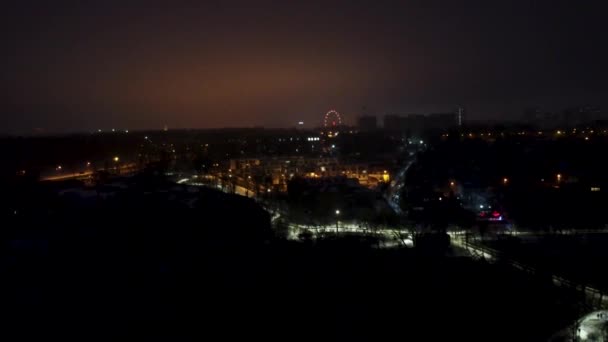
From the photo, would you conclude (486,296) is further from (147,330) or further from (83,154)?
(83,154)

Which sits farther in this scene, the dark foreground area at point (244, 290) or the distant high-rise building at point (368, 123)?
the distant high-rise building at point (368, 123)

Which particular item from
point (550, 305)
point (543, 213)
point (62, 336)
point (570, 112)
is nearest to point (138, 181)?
point (62, 336)

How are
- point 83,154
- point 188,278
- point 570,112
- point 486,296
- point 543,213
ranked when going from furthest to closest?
point 570,112
point 83,154
point 543,213
point 188,278
point 486,296

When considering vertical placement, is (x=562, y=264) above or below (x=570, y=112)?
below

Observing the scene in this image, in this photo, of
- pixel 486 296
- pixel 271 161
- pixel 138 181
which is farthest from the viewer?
pixel 271 161

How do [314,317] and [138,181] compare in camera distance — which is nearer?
[314,317]

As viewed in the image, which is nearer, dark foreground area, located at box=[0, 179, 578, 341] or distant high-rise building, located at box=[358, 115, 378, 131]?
dark foreground area, located at box=[0, 179, 578, 341]

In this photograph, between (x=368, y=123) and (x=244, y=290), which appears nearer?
(x=244, y=290)
